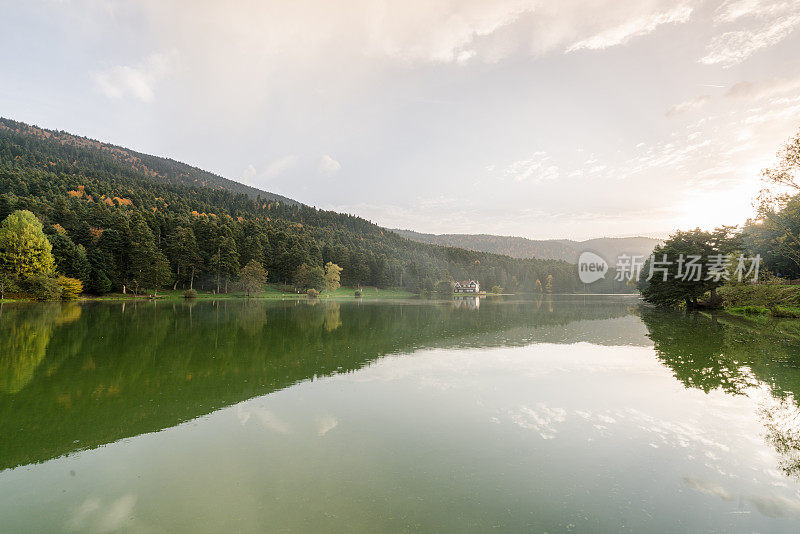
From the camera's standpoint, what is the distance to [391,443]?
7227 millimetres

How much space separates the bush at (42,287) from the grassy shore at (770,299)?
8101cm

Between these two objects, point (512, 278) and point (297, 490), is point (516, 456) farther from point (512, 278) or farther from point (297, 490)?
point (512, 278)

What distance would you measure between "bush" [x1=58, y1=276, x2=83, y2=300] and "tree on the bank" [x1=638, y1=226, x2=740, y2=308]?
80.8 meters

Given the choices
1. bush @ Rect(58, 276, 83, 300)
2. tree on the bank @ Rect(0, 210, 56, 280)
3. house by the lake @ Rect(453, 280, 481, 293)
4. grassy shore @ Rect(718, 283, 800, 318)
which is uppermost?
tree on the bank @ Rect(0, 210, 56, 280)

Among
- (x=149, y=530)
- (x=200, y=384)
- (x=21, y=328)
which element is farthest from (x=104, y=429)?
(x=21, y=328)

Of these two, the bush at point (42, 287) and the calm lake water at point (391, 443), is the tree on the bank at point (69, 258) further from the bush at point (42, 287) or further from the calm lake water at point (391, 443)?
the calm lake water at point (391, 443)

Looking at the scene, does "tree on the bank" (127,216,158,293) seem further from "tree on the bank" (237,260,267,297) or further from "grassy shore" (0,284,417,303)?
"tree on the bank" (237,260,267,297)

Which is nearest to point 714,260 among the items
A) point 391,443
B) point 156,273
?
point 391,443

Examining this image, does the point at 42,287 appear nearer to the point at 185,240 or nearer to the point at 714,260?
the point at 185,240

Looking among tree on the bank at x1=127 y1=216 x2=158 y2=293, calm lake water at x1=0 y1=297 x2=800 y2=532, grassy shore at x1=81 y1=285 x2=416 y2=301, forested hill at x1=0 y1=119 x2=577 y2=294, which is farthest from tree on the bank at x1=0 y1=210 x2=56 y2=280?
calm lake water at x1=0 y1=297 x2=800 y2=532

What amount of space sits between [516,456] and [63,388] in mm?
12115

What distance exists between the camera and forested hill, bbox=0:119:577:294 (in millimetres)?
62344

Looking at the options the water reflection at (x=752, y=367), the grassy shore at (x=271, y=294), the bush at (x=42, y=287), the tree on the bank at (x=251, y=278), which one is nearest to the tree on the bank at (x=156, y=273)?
the grassy shore at (x=271, y=294)

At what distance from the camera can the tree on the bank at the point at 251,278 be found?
7262cm
